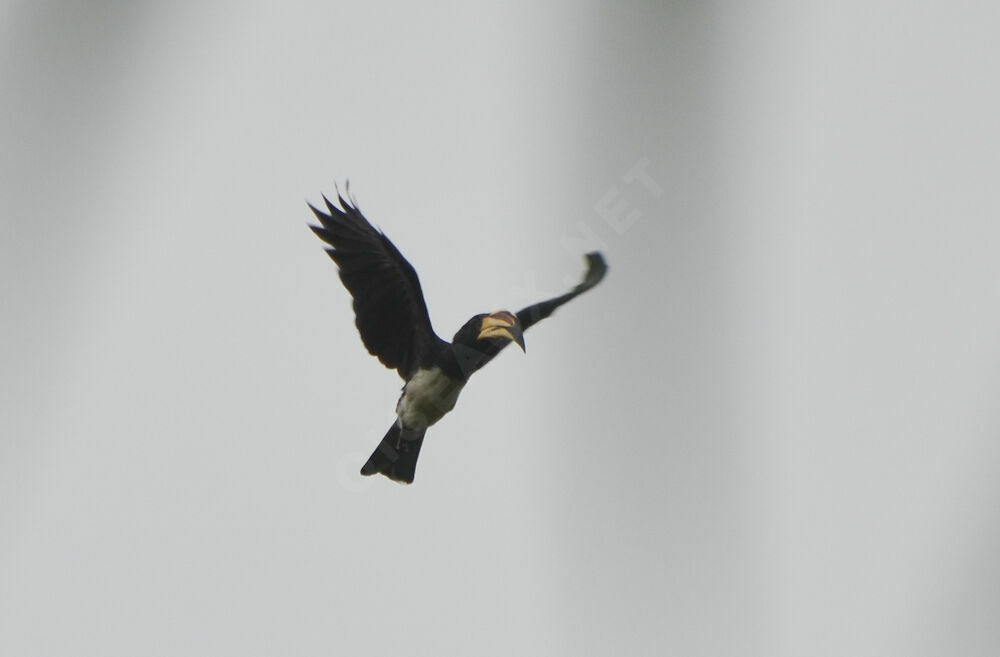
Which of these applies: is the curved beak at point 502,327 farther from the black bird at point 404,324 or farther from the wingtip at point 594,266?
the wingtip at point 594,266

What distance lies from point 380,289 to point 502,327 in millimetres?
831

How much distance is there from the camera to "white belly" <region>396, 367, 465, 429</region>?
614 centimetres

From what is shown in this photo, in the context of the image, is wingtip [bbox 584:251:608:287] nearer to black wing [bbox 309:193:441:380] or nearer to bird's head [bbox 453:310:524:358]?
bird's head [bbox 453:310:524:358]

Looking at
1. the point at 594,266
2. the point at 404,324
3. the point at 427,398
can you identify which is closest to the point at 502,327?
the point at 427,398

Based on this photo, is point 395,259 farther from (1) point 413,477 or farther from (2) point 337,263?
(1) point 413,477

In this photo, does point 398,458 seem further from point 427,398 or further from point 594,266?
point 594,266

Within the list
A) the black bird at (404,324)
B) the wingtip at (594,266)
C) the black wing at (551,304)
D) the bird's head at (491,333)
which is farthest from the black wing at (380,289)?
the wingtip at (594,266)

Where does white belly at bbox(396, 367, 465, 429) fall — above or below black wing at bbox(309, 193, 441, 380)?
below

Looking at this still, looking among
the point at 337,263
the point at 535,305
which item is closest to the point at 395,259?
the point at 337,263

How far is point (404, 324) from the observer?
21.0 feet

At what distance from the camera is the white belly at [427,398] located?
6135 millimetres

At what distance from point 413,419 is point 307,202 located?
1200mm

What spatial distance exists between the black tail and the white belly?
7.9 inches

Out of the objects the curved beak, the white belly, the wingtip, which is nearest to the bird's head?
the curved beak
